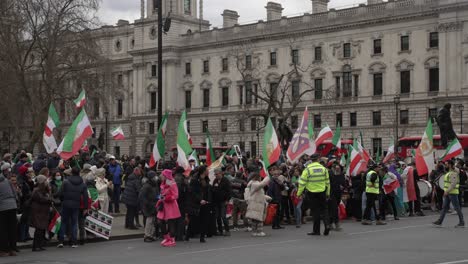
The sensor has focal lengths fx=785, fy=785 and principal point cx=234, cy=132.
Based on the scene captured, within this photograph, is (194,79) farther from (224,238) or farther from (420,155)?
(224,238)

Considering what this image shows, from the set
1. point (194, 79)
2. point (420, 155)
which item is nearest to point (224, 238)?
point (420, 155)

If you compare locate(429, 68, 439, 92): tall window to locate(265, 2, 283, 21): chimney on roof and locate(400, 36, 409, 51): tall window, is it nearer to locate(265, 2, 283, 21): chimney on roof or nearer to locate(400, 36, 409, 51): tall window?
locate(400, 36, 409, 51): tall window

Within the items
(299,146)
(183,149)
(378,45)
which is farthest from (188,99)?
(183,149)

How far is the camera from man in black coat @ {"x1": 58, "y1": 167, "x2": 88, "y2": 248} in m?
15.8

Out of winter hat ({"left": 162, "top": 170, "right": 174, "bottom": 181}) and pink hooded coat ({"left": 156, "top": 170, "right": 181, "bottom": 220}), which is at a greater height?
winter hat ({"left": 162, "top": 170, "right": 174, "bottom": 181})

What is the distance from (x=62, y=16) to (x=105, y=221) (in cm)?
3171

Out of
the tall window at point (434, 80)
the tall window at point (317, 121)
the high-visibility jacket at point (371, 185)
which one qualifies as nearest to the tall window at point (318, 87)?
the tall window at point (317, 121)

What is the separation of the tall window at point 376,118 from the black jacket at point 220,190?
184 feet

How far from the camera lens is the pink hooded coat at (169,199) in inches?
640

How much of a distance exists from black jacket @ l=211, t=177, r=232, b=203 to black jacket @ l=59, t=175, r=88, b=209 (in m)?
3.10

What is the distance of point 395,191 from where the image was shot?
22656 mm

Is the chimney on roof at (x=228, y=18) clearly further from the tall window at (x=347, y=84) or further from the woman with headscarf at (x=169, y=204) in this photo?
the woman with headscarf at (x=169, y=204)

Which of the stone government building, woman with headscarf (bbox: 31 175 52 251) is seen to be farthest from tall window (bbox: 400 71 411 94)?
woman with headscarf (bbox: 31 175 52 251)

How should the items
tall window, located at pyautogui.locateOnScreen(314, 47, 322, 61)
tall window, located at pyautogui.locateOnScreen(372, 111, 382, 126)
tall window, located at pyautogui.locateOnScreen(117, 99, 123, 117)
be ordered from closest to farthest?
tall window, located at pyautogui.locateOnScreen(372, 111, 382, 126), tall window, located at pyautogui.locateOnScreen(314, 47, 322, 61), tall window, located at pyautogui.locateOnScreen(117, 99, 123, 117)
